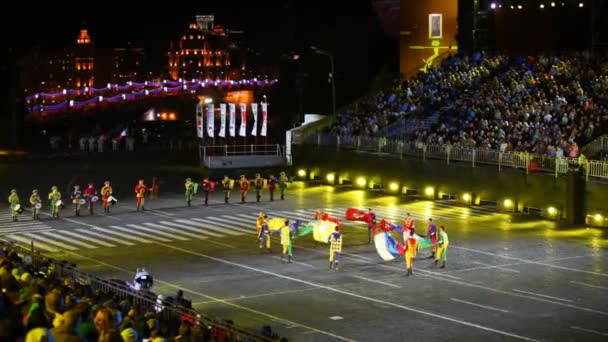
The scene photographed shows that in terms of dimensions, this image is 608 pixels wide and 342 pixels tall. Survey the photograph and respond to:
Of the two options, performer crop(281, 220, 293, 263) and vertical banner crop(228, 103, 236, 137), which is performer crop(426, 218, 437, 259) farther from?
vertical banner crop(228, 103, 236, 137)

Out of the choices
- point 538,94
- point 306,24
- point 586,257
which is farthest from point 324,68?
point 586,257

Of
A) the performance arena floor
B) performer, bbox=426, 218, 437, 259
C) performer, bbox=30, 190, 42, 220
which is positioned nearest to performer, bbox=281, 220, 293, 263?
the performance arena floor

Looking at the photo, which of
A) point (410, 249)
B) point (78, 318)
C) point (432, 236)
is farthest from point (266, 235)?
point (78, 318)

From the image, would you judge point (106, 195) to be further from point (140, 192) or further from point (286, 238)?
point (286, 238)

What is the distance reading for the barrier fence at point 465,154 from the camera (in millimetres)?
41791

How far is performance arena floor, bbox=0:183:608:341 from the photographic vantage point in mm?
23906

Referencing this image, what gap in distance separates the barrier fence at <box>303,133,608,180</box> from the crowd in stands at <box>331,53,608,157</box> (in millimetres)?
661

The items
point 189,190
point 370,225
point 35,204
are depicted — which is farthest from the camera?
point 189,190

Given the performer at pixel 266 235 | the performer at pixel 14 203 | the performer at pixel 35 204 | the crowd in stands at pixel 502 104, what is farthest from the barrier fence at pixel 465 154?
the performer at pixel 14 203

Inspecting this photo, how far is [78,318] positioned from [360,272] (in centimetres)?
1732

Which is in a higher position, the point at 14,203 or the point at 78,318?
the point at 78,318

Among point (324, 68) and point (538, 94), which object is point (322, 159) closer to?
point (538, 94)

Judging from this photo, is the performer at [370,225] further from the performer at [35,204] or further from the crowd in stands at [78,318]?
the crowd in stands at [78,318]

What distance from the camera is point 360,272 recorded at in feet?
99.8
